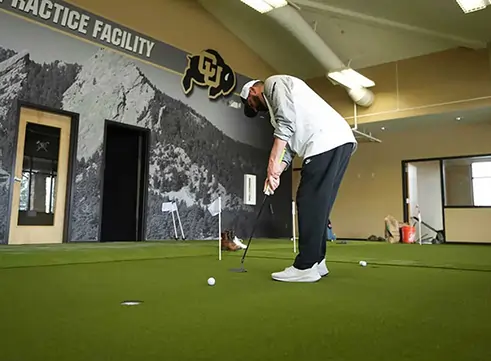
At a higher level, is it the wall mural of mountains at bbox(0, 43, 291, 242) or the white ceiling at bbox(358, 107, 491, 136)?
the white ceiling at bbox(358, 107, 491, 136)

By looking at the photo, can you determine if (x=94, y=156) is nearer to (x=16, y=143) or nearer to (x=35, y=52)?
(x=16, y=143)

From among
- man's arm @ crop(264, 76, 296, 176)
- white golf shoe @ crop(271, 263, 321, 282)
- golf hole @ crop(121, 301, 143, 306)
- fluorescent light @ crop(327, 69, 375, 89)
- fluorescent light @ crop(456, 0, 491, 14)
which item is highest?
fluorescent light @ crop(456, 0, 491, 14)

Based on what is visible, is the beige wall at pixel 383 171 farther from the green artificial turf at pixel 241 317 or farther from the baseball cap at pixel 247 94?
the baseball cap at pixel 247 94

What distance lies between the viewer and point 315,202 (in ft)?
7.71

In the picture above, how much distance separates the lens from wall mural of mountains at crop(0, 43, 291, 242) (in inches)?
242

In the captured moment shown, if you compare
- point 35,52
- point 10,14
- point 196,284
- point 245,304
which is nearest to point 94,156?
point 35,52

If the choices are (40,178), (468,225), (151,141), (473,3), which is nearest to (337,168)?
(40,178)

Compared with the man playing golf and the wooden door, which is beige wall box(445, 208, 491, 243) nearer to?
the wooden door

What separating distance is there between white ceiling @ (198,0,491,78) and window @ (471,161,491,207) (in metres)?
3.26

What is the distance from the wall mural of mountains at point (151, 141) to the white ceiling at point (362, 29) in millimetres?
2401

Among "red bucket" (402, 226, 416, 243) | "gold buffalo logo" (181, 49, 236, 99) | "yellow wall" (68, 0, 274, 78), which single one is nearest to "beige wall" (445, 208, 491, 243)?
"red bucket" (402, 226, 416, 243)

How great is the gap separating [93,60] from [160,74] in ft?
4.52

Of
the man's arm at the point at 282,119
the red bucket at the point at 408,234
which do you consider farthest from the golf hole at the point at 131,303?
the red bucket at the point at 408,234

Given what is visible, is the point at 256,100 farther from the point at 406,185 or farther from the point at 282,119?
the point at 406,185
